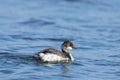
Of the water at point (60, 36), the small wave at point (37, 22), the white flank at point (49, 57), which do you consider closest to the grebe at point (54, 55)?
the white flank at point (49, 57)

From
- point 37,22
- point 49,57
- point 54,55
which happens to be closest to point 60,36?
point 37,22

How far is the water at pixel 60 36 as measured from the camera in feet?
59.8

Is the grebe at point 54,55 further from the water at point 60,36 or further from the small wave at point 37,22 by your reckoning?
the small wave at point 37,22

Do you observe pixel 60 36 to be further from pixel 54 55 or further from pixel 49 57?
pixel 49 57

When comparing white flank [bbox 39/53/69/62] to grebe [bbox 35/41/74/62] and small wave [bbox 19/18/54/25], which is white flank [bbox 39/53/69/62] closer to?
grebe [bbox 35/41/74/62]

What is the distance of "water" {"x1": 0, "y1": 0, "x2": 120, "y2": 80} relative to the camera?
59.8ft

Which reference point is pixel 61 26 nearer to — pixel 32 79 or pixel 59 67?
pixel 59 67

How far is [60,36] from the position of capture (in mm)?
24797

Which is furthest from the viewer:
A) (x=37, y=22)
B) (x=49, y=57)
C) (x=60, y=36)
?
(x=37, y=22)

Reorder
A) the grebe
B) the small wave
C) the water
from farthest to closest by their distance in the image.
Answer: the small wave, the grebe, the water

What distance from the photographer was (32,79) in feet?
56.1

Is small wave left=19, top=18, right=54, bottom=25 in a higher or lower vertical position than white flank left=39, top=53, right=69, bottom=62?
higher

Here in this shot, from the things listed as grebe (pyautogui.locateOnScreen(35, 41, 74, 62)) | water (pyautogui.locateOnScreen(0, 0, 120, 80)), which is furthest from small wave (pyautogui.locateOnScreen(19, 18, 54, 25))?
grebe (pyautogui.locateOnScreen(35, 41, 74, 62))

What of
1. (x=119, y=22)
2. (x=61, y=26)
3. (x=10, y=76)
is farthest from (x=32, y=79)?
(x=119, y=22)
